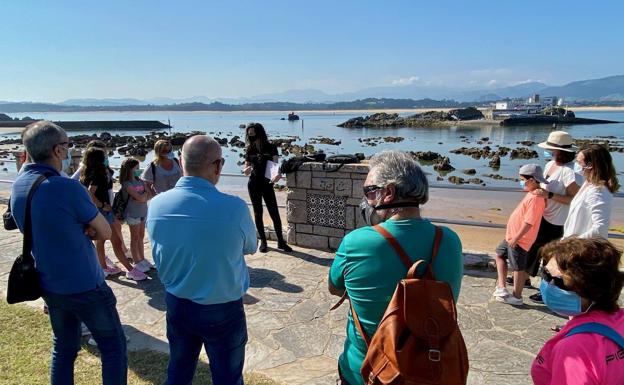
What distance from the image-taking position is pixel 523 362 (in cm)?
338

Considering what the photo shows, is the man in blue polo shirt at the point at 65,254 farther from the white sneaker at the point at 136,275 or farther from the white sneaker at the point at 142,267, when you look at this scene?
the white sneaker at the point at 142,267

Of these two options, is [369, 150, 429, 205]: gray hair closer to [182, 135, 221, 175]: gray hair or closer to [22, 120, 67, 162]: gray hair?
[182, 135, 221, 175]: gray hair

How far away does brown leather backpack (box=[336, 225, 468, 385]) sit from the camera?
152cm

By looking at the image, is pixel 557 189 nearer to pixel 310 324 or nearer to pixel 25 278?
pixel 310 324

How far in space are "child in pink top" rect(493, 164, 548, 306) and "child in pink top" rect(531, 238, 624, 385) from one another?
2.41 metres

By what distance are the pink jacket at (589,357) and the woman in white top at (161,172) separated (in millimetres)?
4502

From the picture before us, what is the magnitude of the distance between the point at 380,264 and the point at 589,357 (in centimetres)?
80

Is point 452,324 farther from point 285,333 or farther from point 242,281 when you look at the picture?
point 285,333

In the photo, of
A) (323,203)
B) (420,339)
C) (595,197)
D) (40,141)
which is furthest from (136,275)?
(595,197)

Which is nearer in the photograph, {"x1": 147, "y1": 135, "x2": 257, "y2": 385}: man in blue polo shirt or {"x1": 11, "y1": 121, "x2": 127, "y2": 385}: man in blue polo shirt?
{"x1": 147, "y1": 135, "x2": 257, "y2": 385}: man in blue polo shirt

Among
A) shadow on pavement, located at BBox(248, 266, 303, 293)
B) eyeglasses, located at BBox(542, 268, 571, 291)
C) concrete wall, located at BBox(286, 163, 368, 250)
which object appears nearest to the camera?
eyeglasses, located at BBox(542, 268, 571, 291)

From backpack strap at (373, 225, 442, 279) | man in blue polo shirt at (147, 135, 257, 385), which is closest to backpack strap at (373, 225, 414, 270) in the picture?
backpack strap at (373, 225, 442, 279)

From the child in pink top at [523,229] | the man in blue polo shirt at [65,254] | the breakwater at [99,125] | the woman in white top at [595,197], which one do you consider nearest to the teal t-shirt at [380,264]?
the man in blue polo shirt at [65,254]

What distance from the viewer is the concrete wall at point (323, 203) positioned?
5934 millimetres
